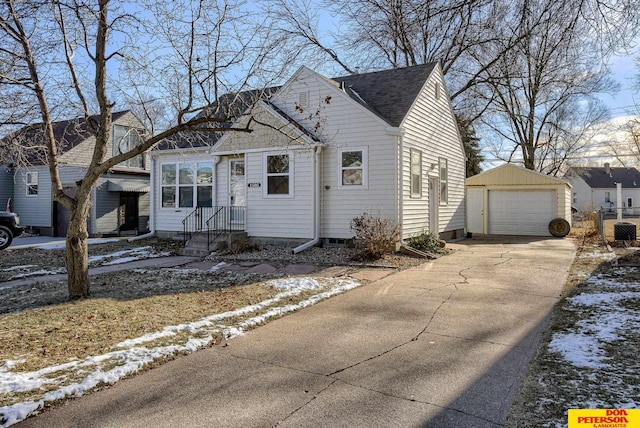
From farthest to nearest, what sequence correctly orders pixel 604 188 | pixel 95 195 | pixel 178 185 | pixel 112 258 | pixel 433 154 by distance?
pixel 604 188
pixel 95 195
pixel 178 185
pixel 433 154
pixel 112 258

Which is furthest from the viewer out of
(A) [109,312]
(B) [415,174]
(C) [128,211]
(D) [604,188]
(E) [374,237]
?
(D) [604,188]

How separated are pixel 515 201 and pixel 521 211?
0.53 meters

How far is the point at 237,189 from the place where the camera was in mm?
14398

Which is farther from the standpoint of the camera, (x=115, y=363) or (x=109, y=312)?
(x=109, y=312)

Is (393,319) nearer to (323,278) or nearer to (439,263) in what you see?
(323,278)

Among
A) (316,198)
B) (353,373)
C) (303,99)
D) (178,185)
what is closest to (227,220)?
(178,185)

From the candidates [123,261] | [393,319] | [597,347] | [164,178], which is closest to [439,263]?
[393,319]

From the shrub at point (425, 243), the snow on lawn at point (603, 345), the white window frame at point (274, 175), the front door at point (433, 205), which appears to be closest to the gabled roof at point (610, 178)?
the front door at point (433, 205)

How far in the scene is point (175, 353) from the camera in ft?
14.8

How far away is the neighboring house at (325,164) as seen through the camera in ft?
40.6

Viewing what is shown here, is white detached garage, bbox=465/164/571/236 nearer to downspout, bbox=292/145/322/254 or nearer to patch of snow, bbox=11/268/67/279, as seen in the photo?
downspout, bbox=292/145/322/254

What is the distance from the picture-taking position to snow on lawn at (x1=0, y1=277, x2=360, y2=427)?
3455mm

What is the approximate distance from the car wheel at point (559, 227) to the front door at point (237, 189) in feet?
44.5

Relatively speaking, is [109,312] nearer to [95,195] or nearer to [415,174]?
[415,174]
